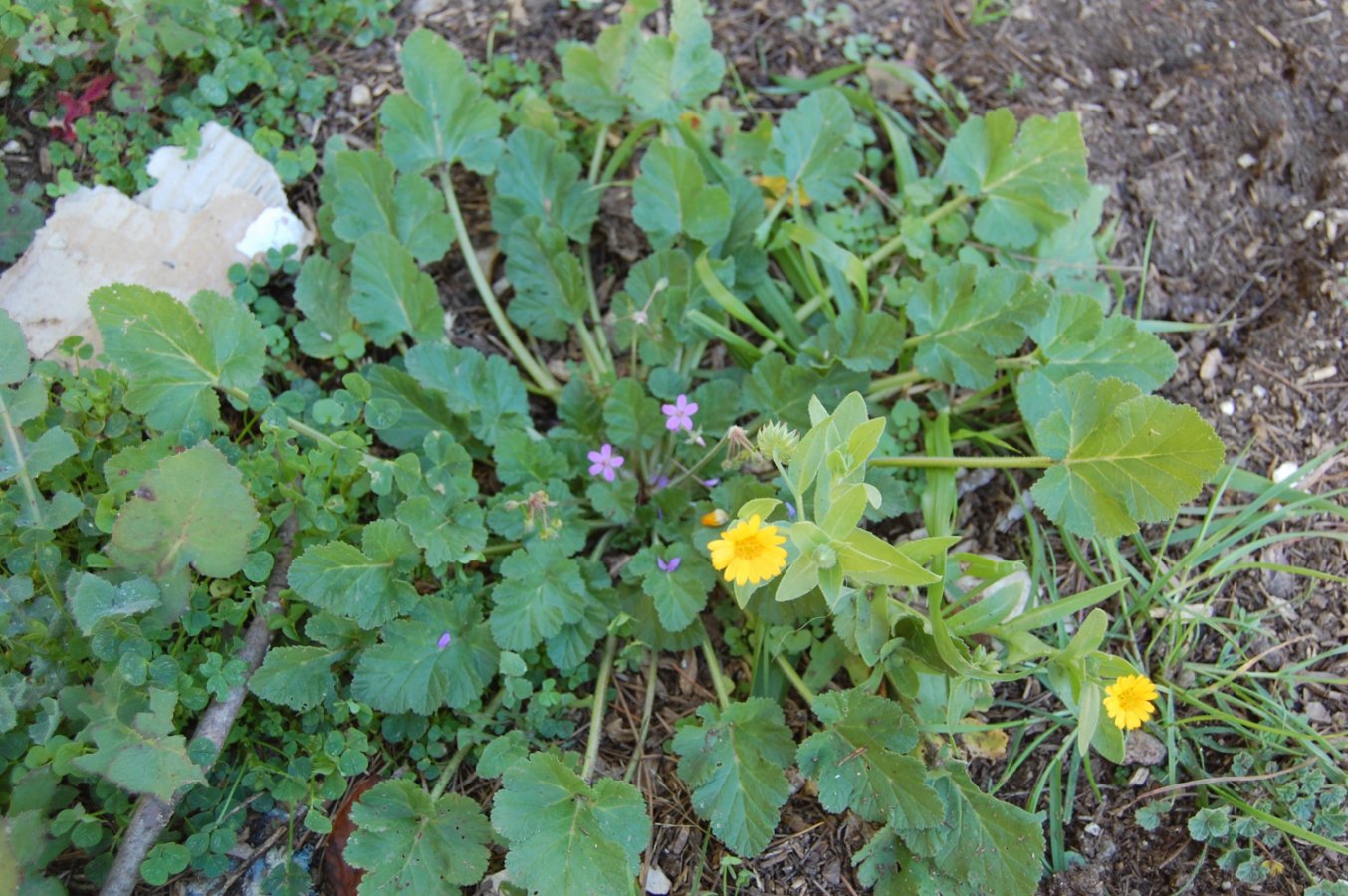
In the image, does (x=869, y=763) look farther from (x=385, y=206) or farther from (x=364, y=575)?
(x=385, y=206)

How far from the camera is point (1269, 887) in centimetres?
261

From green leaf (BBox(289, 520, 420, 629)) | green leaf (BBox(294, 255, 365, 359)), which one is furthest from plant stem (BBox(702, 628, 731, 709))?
green leaf (BBox(294, 255, 365, 359))

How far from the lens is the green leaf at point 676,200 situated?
3.22m

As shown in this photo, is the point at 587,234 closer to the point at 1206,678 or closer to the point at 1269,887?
the point at 1206,678

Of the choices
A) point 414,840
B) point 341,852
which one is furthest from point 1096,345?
point 341,852

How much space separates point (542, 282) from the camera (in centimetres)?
332

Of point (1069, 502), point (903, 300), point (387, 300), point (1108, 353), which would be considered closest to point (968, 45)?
point (903, 300)

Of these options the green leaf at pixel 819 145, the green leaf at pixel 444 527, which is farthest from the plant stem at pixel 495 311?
the green leaf at pixel 819 145

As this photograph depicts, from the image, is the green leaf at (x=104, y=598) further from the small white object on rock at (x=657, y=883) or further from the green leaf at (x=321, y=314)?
the small white object on rock at (x=657, y=883)

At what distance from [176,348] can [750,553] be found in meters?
1.78

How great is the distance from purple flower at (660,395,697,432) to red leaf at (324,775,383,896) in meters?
1.35

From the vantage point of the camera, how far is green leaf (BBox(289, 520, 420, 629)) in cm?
257

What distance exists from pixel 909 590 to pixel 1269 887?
122cm

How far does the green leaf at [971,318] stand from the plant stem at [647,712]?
1301 millimetres
